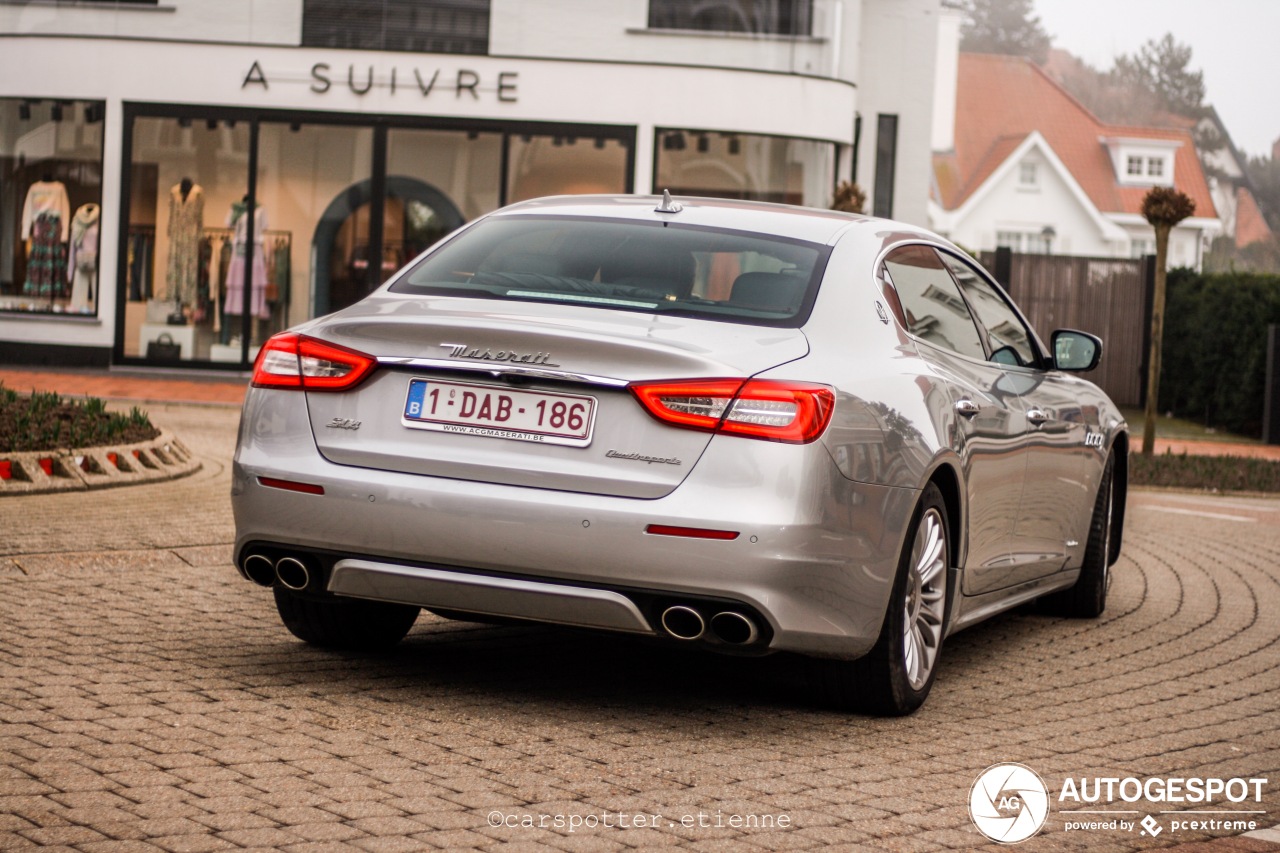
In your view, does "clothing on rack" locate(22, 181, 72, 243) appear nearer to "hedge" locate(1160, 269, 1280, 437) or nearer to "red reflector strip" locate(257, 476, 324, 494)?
"hedge" locate(1160, 269, 1280, 437)

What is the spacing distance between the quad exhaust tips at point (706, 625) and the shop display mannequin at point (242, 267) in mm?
19397

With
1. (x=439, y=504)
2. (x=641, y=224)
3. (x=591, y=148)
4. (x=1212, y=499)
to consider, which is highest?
(x=591, y=148)

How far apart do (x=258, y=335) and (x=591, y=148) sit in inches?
195

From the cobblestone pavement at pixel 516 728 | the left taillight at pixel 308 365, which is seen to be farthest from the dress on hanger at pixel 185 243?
the left taillight at pixel 308 365

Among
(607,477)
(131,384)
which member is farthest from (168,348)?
(607,477)

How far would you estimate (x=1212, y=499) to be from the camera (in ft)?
52.1

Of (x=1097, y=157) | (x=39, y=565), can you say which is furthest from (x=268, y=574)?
(x=1097, y=157)

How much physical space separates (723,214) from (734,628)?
1731 mm

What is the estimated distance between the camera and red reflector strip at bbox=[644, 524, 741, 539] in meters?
5.00

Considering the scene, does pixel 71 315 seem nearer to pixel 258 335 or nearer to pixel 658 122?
pixel 258 335

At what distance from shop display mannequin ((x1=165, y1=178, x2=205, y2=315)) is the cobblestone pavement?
52.0 feet

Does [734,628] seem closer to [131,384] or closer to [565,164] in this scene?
[131,384]

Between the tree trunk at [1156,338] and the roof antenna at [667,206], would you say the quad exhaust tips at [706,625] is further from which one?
the tree trunk at [1156,338]

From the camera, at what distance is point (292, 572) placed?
18.0ft
